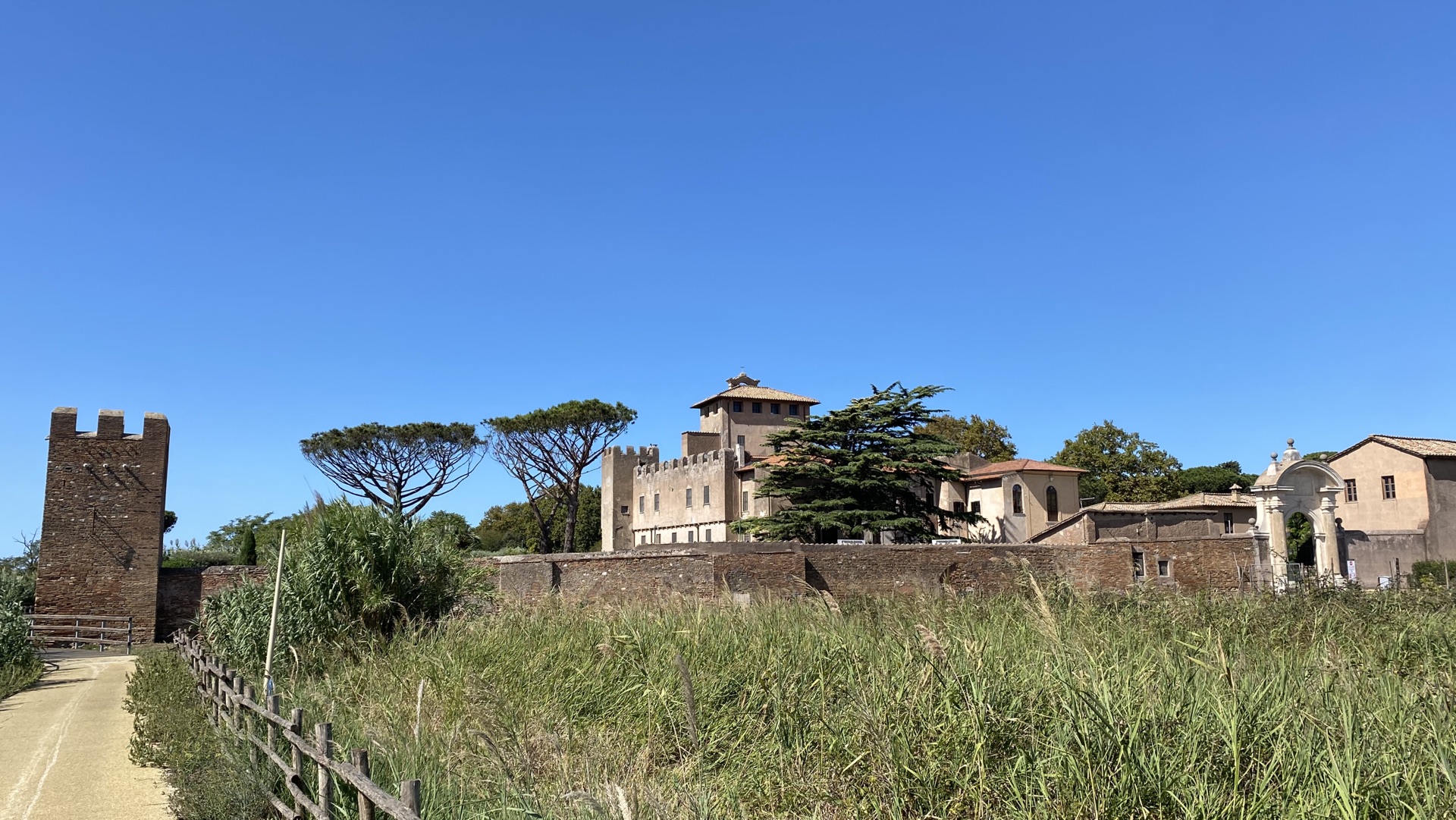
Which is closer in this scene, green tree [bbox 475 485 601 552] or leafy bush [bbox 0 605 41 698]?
leafy bush [bbox 0 605 41 698]

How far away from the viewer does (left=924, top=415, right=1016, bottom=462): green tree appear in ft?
166

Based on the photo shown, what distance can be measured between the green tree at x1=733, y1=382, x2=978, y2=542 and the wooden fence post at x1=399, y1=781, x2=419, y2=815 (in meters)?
27.3

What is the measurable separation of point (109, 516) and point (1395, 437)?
138 ft

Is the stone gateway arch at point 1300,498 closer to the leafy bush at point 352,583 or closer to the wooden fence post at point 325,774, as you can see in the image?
the leafy bush at point 352,583

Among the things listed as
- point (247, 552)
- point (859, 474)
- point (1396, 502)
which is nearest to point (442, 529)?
point (247, 552)

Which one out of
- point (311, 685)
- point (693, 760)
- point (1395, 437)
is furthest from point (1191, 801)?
point (1395, 437)

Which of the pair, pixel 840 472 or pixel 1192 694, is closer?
pixel 1192 694

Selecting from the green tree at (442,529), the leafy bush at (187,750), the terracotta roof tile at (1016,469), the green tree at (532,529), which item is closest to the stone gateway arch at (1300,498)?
the terracotta roof tile at (1016,469)

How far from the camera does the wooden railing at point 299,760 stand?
14.3ft

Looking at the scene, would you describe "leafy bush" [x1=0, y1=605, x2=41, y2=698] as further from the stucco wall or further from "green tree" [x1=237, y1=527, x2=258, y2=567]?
the stucco wall

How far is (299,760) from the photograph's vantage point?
239 inches

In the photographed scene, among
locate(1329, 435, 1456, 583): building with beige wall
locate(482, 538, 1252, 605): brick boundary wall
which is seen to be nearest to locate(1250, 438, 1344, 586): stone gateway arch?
locate(1329, 435, 1456, 583): building with beige wall

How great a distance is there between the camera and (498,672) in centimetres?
769

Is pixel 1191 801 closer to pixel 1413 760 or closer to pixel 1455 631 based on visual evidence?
pixel 1413 760
